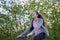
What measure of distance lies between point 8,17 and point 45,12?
53.4 inches

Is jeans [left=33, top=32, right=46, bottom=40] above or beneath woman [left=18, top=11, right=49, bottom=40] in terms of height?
beneath

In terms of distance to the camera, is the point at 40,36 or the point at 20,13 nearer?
the point at 40,36

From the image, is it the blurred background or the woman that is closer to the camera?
the woman

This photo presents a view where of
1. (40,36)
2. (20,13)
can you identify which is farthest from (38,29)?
(20,13)

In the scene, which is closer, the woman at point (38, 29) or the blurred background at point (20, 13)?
the woman at point (38, 29)

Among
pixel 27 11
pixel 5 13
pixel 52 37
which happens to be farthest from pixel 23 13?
pixel 52 37

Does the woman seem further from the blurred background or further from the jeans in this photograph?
the blurred background

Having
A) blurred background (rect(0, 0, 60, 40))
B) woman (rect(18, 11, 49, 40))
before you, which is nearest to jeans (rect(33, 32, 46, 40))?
woman (rect(18, 11, 49, 40))

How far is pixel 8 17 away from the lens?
7.86m

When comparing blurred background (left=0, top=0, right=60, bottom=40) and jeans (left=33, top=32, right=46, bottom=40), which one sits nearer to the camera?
jeans (left=33, top=32, right=46, bottom=40)

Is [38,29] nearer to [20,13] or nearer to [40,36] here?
[40,36]

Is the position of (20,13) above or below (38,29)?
below

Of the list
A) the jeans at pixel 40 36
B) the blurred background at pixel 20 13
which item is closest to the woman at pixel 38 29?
the jeans at pixel 40 36

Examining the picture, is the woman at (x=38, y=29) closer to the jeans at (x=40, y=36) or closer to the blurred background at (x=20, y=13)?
the jeans at (x=40, y=36)
